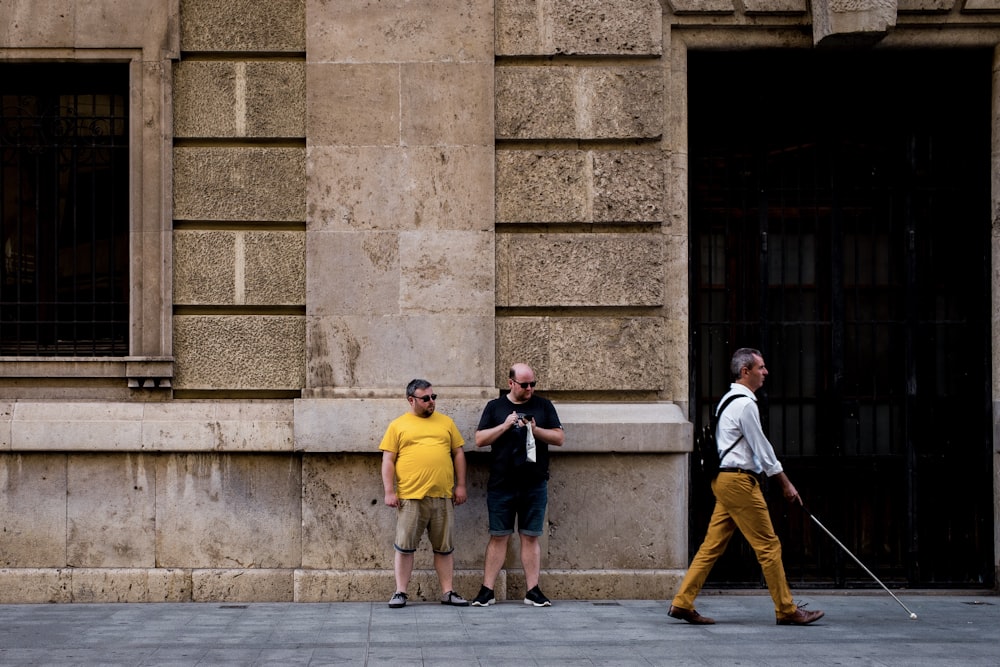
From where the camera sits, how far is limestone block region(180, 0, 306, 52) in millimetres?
10336

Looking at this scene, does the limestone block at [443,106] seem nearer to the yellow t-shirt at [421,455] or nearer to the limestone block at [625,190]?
the limestone block at [625,190]

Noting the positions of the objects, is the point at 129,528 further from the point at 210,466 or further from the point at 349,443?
the point at 349,443

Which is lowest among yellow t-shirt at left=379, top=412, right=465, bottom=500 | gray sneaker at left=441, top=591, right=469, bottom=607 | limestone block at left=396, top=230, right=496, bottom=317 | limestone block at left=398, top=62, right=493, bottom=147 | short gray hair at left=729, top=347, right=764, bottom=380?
gray sneaker at left=441, top=591, right=469, bottom=607

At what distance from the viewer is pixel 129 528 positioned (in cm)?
1012

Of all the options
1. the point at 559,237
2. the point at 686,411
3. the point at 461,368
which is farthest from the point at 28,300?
the point at 686,411

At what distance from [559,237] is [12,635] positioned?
4759 mm

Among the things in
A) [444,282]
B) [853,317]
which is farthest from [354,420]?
[853,317]

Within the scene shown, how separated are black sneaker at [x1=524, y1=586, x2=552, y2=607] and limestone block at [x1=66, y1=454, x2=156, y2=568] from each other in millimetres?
2841

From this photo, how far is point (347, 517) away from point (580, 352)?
2.15 meters

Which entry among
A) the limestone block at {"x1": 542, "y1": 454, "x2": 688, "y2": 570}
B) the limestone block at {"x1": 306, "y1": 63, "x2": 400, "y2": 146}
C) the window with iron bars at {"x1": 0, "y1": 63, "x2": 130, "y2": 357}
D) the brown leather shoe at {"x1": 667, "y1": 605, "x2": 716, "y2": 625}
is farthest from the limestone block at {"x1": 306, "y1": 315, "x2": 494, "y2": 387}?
the brown leather shoe at {"x1": 667, "y1": 605, "x2": 716, "y2": 625}

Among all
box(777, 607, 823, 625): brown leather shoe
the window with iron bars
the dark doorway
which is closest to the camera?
box(777, 607, 823, 625): brown leather shoe

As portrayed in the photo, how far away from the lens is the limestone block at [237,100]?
33.9ft

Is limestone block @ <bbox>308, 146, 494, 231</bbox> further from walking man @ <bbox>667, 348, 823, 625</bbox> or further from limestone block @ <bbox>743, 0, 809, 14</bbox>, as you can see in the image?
walking man @ <bbox>667, 348, 823, 625</bbox>

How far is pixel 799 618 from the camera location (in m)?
8.90
